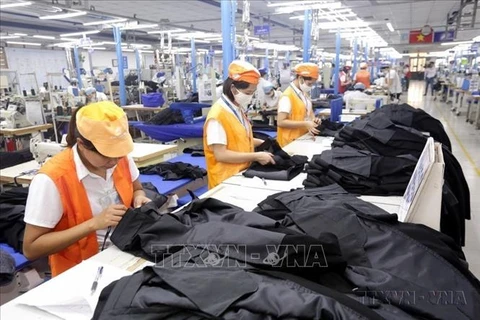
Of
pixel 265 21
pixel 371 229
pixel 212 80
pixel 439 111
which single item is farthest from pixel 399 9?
pixel 371 229

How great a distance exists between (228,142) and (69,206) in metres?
1.51

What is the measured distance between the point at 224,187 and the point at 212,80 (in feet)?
15.4

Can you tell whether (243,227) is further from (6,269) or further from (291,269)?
(6,269)

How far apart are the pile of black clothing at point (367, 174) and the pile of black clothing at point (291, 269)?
0.66 metres

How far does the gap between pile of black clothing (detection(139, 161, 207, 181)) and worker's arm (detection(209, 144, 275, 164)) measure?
2.98 ft

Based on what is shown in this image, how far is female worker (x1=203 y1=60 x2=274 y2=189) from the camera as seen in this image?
2984 mm

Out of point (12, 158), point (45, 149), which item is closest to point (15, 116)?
point (12, 158)

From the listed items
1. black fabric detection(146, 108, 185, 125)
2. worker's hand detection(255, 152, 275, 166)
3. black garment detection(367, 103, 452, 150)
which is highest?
black garment detection(367, 103, 452, 150)

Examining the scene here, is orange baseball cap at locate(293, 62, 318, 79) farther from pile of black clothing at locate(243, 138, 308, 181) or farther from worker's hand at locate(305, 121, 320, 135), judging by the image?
pile of black clothing at locate(243, 138, 308, 181)

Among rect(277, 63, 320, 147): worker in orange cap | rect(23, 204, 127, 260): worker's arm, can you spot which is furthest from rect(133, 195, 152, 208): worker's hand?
rect(277, 63, 320, 147): worker in orange cap

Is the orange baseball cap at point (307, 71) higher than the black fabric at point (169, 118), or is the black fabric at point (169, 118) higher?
the orange baseball cap at point (307, 71)

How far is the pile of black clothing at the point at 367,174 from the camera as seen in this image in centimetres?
231

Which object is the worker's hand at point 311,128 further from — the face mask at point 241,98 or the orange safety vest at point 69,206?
the orange safety vest at point 69,206

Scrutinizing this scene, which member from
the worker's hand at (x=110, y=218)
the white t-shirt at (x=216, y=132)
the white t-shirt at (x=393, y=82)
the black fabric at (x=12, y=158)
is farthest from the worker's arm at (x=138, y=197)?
the white t-shirt at (x=393, y=82)
